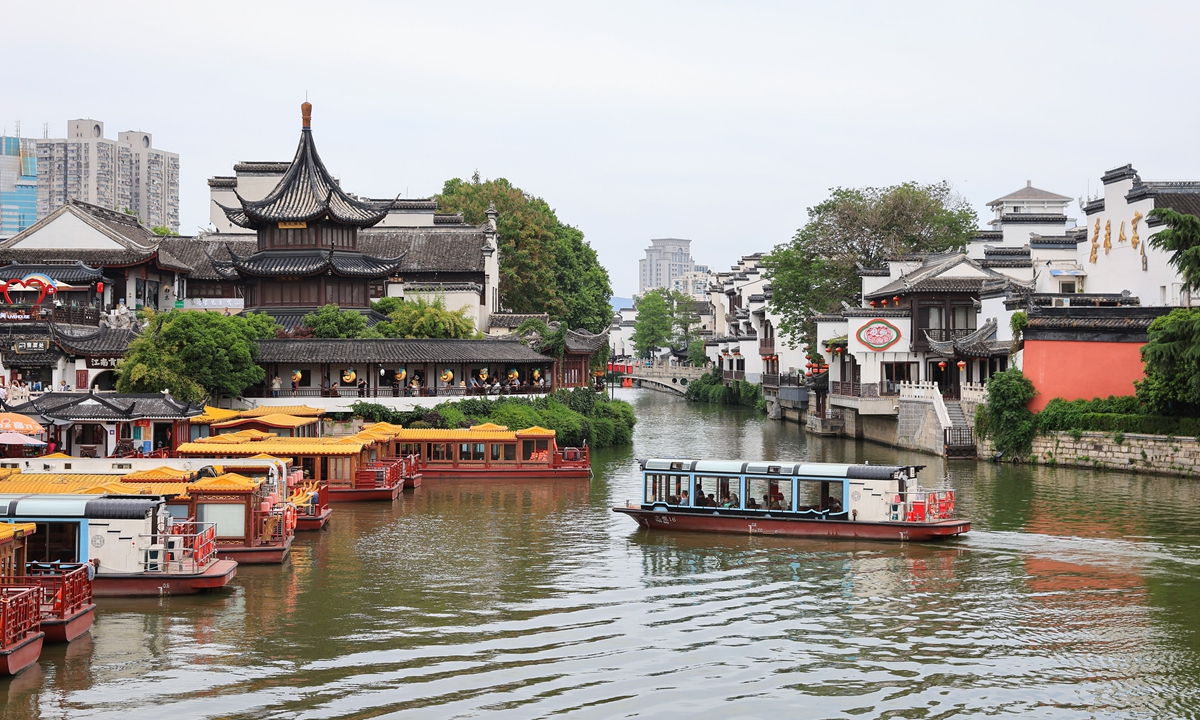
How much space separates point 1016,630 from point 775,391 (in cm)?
6137

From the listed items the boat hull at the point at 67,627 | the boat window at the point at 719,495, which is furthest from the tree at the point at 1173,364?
the boat hull at the point at 67,627

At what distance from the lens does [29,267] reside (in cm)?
5794

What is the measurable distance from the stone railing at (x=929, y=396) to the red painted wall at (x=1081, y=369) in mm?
4173

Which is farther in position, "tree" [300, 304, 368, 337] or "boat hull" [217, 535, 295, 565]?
"tree" [300, 304, 368, 337]

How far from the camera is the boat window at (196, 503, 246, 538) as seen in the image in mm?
26328

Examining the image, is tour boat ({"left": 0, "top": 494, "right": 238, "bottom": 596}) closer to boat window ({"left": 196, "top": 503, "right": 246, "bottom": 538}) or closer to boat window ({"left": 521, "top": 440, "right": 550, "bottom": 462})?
boat window ({"left": 196, "top": 503, "right": 246, "bottom": 538})

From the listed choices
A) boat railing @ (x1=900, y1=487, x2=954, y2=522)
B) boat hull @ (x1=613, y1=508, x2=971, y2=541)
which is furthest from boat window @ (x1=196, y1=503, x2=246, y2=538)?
boat railing @ (x1=900, y1=487, x2=954, y2=522)

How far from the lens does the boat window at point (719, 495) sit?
31.5 m

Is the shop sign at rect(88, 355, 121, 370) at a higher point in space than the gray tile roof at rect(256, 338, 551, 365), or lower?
lower

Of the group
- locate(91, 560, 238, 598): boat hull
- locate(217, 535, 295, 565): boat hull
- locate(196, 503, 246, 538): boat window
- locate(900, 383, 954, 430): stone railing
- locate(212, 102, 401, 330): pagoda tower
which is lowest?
locate(91, 560, 238, 598): boat hull

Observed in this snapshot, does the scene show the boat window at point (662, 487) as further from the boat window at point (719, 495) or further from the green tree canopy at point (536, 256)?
the green tree canopy at point (536, 256)

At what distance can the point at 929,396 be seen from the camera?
5259 centimetres

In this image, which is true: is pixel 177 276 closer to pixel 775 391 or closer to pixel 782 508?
pixel 775 391

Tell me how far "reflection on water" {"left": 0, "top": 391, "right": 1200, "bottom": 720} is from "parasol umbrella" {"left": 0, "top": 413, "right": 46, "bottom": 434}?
9.43 meters
